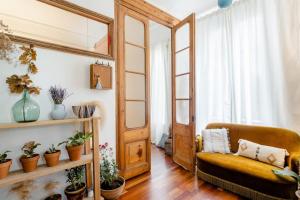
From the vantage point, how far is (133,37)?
8.27ft

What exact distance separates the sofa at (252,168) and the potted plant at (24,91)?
2164 millimetres

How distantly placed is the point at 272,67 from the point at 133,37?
7.04ft

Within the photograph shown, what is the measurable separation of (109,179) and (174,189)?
33.7 inches

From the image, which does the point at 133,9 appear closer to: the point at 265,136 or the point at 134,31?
the point at 134,31

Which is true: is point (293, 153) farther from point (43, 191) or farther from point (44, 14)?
point (44, 14)

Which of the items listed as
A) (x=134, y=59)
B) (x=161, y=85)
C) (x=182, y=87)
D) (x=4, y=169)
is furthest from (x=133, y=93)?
(x=161, y=85)

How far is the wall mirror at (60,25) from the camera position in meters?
1.75

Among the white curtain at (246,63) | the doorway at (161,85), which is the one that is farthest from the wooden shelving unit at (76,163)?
the doorway at (161,85)

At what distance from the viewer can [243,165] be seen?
2.00m

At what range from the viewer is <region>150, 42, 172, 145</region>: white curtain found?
4048 millimetres

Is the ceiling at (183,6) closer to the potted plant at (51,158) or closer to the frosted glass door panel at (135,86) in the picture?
the frosted glass door panel at (135,86)

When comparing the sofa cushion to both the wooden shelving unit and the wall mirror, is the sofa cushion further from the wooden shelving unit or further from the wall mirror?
the wall mirror

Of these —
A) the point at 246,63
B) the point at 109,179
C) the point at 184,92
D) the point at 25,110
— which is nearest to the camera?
the point at 25,110

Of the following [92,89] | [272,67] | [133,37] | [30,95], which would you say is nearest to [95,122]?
[92,89]
